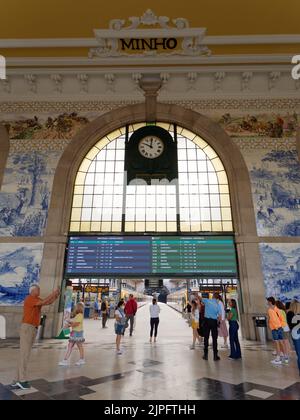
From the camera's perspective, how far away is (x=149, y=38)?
10055 mm

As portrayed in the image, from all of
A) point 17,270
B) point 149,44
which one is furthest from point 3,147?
point 149,44

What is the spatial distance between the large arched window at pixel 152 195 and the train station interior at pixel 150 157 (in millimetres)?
47

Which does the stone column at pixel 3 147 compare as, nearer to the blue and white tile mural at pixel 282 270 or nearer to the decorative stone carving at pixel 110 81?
the decorative stone carving at pixel 110 81

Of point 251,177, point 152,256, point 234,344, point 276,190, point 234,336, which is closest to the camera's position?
point 234,336

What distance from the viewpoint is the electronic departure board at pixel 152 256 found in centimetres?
898

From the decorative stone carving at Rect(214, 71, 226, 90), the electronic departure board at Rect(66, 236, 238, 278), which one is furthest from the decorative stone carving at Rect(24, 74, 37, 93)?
the decorative stone carving at Rect(214, 71, 226, 90)

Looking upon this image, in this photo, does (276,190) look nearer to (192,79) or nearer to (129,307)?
(192,79)

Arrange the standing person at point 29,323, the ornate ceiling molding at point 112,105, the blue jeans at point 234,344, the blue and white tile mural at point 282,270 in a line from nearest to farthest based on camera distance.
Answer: the standing person at point 29,323 → the blue jeans at point 234,344 → the blue and white tile mural at point 282,270 → the ornate ceiling molding at point 112,105

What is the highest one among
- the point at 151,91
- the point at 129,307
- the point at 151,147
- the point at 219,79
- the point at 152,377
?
the point at 219,79

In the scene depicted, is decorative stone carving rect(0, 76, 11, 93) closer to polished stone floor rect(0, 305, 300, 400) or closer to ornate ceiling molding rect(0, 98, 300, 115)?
ornate ceiling molding rect(0, 98, 300, 115)

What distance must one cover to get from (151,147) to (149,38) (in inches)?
156

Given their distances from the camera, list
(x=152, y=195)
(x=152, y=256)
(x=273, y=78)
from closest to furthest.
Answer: (x=152, y=256), (x=152, y=195), (x=273, y=78)

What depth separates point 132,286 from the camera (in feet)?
120

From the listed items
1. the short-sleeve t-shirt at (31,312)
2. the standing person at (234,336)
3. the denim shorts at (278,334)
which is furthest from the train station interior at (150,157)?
the short-sleeve t-shirt at (31,312)
